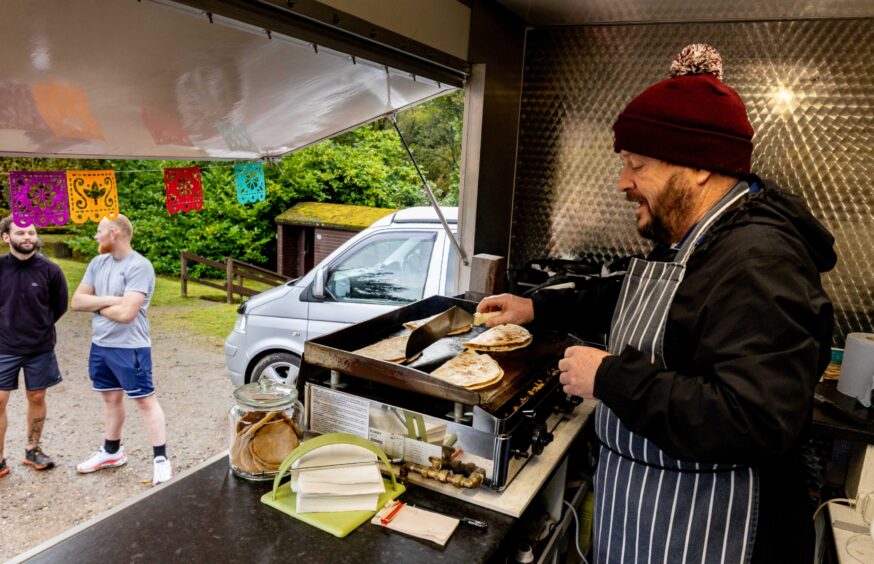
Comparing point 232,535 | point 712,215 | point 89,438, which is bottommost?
point 89,438

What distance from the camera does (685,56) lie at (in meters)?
1.38

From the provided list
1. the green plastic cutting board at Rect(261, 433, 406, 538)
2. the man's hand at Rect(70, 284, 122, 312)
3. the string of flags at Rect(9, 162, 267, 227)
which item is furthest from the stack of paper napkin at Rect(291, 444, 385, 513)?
the man's hand at Rect(70, 284, 122, 312)

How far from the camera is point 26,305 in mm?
4070

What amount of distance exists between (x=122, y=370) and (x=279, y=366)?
1.10 metres

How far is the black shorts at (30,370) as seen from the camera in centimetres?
404

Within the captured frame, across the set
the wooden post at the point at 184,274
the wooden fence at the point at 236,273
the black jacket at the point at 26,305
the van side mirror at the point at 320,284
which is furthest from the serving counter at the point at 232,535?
the wooden post at the point at 184,274

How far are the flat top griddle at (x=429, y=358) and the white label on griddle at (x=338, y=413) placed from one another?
10 centimetres

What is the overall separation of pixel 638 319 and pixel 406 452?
29.6 inches

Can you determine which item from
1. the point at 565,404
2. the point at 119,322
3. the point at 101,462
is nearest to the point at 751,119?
the point at 565,404

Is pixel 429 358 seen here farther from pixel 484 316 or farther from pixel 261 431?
pixel 261 431

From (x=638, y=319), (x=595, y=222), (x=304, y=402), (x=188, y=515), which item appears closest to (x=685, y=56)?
(x=638, y=319)

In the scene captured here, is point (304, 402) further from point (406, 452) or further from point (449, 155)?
point (449, 155)

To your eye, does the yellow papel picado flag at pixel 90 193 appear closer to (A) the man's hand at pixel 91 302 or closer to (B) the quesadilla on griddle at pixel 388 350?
(A) the man's hand at pixel 91 302

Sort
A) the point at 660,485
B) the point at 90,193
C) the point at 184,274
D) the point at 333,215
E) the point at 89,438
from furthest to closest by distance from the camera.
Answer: the point at 184,274 → the point at 333,215 → the point at 89,438 → the point at 90,193 → the point at 660,485
